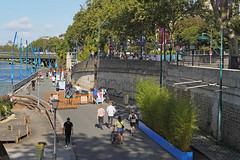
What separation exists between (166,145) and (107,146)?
2.90 meters

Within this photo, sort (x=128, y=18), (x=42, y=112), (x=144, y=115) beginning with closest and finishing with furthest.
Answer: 1. (x=144, y=115)
2. (x=42, y=112)
3. (x=128, y=18)

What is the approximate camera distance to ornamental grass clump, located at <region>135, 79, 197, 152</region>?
16.1 m

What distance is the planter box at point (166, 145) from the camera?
15.8 m

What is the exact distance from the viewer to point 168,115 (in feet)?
57.1

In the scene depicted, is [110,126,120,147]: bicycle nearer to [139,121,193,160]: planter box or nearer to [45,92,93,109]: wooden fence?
[139,121,193,160]: planter box

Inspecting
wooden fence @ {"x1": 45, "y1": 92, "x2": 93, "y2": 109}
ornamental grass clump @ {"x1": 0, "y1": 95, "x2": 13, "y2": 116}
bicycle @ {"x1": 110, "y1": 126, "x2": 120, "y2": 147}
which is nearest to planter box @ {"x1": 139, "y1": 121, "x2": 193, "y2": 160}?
bicycle @ {"x1": 110, "y1": 126, "x2": 120, "y2": 147}

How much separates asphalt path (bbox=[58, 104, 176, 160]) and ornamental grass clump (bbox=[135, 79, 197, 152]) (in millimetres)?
793

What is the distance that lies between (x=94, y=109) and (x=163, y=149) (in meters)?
12.7

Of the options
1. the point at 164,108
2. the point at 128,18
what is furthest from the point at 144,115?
the point at 128,18

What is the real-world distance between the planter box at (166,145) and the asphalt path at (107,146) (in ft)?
0.63

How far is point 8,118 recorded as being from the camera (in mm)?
28625

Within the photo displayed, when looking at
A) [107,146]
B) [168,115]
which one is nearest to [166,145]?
[168,115]

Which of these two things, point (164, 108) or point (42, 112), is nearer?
point (164, 108)

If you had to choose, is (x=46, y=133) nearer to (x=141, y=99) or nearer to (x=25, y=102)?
(x=141, y=99)
